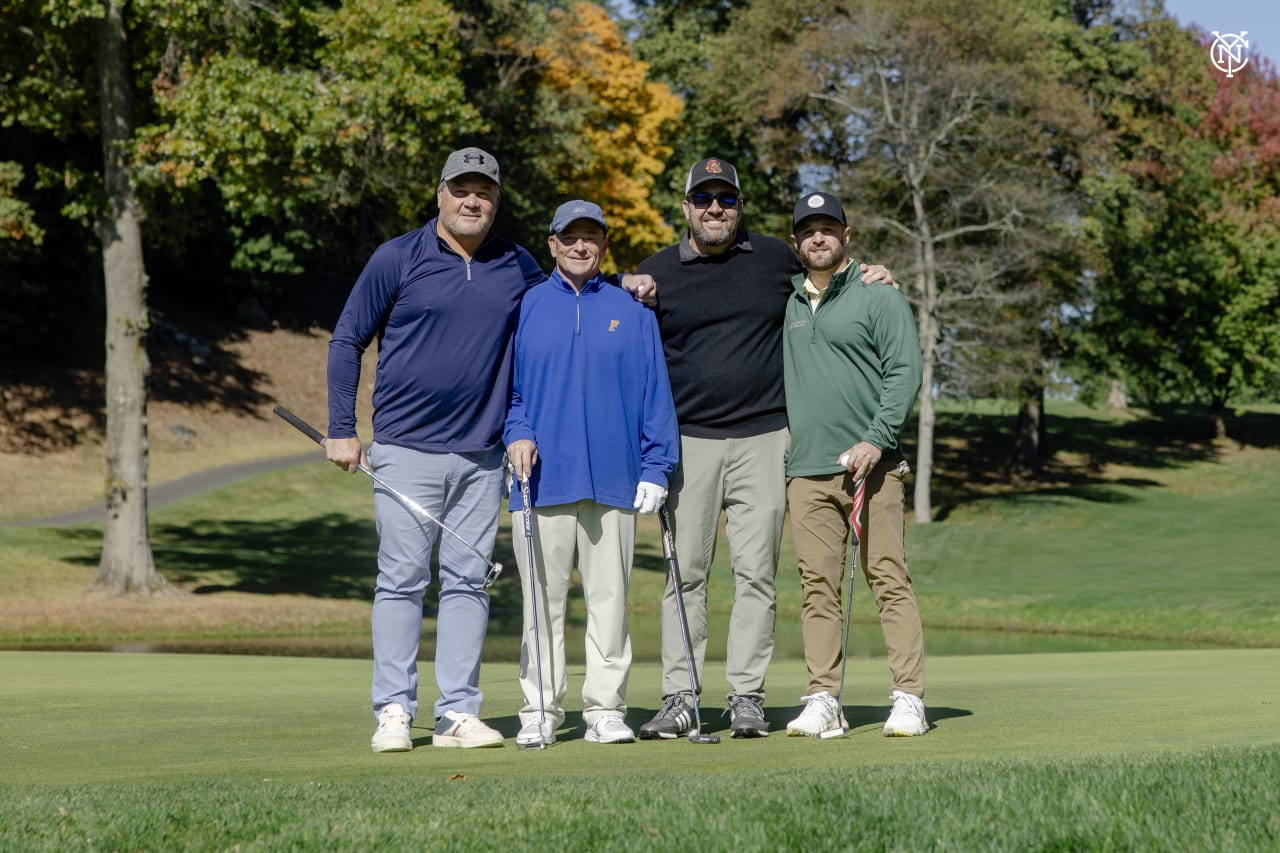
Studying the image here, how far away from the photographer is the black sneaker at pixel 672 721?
6.15 meters

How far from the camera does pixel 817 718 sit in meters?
6.10

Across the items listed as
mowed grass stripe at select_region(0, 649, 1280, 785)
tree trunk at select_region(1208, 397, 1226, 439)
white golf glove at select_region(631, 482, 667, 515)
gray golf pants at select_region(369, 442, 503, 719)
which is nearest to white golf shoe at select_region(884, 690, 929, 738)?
mowed grass stripe at select_region(0, 649, 1280, 785)

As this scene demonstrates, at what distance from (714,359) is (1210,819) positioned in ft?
10.1

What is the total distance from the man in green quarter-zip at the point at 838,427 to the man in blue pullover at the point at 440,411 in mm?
1339

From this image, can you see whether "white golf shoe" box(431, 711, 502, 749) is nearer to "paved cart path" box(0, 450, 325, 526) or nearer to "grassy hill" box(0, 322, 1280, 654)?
"grassy hill" box(0, 322, 1280, 654)

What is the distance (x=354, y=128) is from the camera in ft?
56.8

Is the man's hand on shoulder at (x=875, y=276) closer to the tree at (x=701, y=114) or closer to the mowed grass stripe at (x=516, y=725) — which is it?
the mowed grass stripe at (x=516, y=725)

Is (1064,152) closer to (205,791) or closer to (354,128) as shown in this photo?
(354,128)

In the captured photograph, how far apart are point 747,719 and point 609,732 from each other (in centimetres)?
62

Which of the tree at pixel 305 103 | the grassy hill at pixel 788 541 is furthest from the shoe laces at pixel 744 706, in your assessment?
the tree at pixel 305 103

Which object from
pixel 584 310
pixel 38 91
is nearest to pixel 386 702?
pixel 584 310

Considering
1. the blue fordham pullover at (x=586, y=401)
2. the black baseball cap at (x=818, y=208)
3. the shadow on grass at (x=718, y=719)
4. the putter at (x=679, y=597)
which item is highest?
the black baseball cap at (x=818, y=208)

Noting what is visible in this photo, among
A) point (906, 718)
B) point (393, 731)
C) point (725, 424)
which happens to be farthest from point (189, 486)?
point (906, 718)

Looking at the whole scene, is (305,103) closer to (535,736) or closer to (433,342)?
(433,342)
